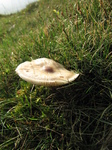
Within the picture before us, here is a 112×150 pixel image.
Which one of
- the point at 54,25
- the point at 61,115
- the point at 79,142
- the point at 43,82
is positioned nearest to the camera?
the point at 43,82

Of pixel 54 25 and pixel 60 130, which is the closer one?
pixel 60 130

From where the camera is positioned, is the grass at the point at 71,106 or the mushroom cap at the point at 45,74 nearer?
the mushroom cap at the point at 45,74

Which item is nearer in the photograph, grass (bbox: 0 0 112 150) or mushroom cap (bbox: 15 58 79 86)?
mushroom cap (bbox: 15 58 79 86)

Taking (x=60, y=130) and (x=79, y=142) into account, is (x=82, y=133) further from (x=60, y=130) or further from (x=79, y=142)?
(x=60, y=130)

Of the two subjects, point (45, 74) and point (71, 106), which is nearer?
point (45, 74)

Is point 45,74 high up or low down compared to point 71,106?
up

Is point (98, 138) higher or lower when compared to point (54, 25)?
lower

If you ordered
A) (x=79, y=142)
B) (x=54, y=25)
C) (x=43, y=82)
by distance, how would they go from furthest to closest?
(x=54, y=25), (x=79, y=142), (x=43, y=82)

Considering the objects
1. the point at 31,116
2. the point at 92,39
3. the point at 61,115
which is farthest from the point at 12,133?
the point at 92,39
